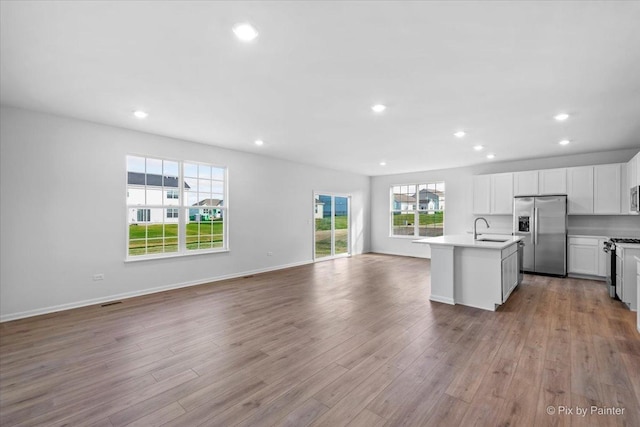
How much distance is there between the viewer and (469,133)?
4.72m

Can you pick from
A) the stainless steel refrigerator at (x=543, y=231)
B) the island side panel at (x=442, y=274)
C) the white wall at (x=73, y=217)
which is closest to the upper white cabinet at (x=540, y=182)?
the stainless steel refrigerator at (x=543, y=231)

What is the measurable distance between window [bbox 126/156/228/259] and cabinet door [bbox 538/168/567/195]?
22.7 ft

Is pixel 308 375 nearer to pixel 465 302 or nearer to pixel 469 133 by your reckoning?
pixel 465 302

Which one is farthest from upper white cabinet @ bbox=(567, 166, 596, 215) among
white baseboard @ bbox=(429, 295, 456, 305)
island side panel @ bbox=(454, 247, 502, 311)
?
white baseboard @ bbox=(429, 295, 456, 305)

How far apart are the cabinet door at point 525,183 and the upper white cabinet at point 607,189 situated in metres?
0.98

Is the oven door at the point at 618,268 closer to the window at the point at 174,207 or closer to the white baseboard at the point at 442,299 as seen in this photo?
the white baseboard at the point at 442,299

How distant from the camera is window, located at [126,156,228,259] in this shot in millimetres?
4758

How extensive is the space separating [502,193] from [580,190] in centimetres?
139

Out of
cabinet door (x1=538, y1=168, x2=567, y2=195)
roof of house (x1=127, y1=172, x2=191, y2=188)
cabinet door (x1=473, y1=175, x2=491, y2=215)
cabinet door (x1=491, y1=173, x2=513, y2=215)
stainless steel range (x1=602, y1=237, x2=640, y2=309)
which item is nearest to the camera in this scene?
stainless steel range (x1=602, y1=237, x2=640, y2=309)

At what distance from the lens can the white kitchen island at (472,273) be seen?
3.90 meters

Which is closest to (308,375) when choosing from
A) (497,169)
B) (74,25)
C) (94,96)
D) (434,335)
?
(434,335)

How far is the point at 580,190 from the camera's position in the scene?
5914 mm

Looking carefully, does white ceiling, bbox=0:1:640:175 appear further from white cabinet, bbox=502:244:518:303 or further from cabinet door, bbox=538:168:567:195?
white cabinet, bbox=502:244:518:303

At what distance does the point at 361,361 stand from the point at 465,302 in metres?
2.35
